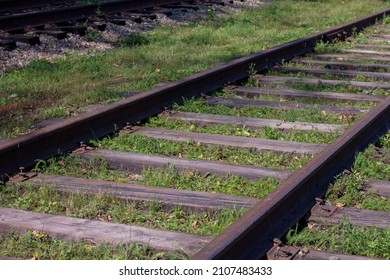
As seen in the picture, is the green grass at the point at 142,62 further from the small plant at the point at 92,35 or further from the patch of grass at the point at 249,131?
the patch of grass at the point at 249,131

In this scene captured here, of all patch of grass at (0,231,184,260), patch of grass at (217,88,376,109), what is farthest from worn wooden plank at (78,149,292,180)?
patch of grass at (217,88,376,109)

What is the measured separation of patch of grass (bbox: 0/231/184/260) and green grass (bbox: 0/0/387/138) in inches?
88.7

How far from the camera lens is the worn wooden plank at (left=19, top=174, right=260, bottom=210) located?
5.27m

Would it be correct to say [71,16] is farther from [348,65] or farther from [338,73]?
[338,73]

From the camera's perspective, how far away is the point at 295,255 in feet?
15.0

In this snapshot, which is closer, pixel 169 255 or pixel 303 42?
pixel 169 255

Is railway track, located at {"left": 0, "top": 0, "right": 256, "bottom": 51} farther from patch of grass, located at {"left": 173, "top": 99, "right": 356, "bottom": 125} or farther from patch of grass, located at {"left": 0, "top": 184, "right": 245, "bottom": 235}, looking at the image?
patch of grass, located at {"left": 0, "top": 184, "right": 245, "bottom": 235}

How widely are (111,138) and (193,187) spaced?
1416mm

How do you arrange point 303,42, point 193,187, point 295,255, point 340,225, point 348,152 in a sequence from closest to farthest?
point 295,255, point 340,225, point 193,187, point 348,152, point 303,42

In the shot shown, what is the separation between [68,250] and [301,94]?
4.71m

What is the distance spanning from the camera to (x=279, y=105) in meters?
8.25

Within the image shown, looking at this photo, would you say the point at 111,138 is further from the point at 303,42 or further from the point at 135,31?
the point at 135,31
